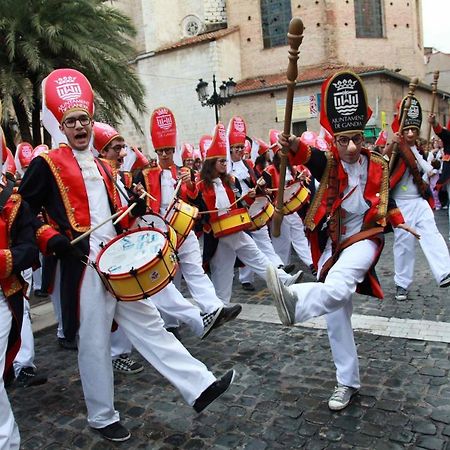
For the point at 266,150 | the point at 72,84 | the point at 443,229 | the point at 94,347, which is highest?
the point at 72,84

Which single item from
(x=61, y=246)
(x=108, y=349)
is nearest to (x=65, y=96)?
(x=61, y=246)

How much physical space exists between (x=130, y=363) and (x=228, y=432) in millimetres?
1539

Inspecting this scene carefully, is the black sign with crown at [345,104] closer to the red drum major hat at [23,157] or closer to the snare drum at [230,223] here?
the snare drum at [230,223]

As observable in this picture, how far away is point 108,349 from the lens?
3.59 m

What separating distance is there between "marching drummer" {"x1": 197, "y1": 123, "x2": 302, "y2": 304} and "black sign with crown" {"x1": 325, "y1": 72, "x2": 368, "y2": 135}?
240 cm

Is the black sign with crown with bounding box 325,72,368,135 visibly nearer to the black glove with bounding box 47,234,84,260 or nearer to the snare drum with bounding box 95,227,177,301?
the snare drum with bounding box 95,227,177,301

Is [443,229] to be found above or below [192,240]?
below

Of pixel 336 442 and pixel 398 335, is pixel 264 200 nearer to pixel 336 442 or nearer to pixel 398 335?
pixel 398 335

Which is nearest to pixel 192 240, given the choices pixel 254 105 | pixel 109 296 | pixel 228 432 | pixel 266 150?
pixel 109 296

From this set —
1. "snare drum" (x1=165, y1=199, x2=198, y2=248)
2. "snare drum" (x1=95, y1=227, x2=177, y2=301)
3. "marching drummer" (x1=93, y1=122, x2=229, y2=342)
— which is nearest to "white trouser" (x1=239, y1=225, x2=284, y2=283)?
"marching drummer" (x1=93, y1=122, x2=229, y2=342)

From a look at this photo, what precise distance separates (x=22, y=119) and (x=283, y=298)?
44.7 ft

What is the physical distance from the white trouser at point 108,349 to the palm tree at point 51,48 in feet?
36.0

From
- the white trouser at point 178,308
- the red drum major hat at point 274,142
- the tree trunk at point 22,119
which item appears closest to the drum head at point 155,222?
the white trouser at point 178,308

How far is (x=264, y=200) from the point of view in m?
6.86
